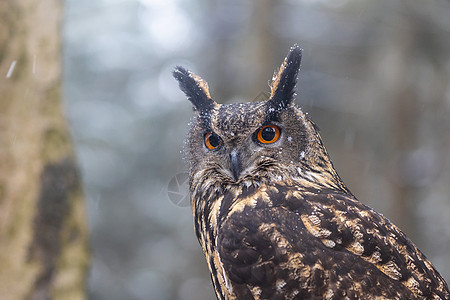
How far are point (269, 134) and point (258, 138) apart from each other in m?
0.06

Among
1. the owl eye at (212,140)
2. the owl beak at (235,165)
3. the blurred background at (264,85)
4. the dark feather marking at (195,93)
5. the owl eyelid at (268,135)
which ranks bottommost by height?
the owl beak at (235,165)

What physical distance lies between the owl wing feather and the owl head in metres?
0.27

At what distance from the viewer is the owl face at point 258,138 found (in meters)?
1.77

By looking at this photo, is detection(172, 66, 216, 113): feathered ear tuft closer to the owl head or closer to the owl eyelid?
the owl head

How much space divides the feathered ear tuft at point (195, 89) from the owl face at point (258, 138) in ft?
0.46

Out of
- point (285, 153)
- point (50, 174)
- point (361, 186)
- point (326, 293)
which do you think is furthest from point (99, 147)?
point (326, 293)

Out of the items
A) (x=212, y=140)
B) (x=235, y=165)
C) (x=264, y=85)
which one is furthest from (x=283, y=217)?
(x=264, y=85)

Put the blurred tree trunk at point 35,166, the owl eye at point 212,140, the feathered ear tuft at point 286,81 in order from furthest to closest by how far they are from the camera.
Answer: the blurred tree trunk at point 35,166 → the owl eye at point 212,140 → the feathered ear tuft at point 286,81

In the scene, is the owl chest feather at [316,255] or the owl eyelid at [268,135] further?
the owl eyelid at [268,135]

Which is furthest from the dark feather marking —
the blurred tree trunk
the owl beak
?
the blurred tree trunk

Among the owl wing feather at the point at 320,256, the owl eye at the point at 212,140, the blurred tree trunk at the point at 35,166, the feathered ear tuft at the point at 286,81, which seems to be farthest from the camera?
the blurred tree trunk at the point at 35,166

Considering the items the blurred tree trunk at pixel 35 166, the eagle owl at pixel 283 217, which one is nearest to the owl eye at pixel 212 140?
the eagle owl at pixel 283 217

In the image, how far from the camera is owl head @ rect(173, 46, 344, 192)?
69.5 inches

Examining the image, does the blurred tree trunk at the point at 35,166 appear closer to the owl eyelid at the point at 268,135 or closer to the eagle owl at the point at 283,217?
the eagle owl at the point at 283,217
